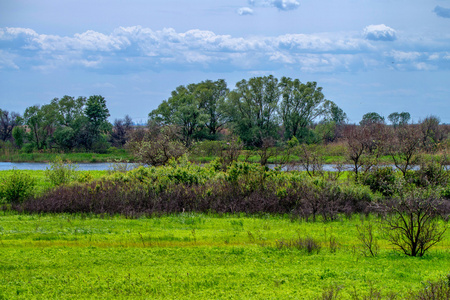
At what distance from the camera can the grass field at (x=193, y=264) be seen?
9.23m

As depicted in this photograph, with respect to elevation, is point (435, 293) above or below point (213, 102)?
below

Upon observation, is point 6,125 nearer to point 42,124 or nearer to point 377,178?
point 42,124

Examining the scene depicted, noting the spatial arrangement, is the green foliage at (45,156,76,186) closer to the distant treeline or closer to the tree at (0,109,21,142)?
the distant treeline

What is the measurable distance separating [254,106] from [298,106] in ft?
25.7

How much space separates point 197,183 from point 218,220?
6.16 m

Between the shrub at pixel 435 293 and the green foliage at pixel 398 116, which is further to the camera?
the green foliage at pixel 398 116

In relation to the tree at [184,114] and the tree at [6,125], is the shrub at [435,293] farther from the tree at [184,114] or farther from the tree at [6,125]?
the tree at [6,125]

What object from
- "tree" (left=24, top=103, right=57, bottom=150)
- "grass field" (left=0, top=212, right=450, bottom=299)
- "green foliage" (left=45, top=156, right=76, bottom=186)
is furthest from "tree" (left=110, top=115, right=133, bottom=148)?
"grass field" (left=0, top=212, right=450, bottom=299)

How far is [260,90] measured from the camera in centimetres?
7388

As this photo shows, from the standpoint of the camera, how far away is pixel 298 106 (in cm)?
7475

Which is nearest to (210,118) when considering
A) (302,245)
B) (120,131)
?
(120,131)

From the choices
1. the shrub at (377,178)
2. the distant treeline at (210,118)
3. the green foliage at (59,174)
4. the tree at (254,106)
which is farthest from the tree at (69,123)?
the shrub at (377,178)

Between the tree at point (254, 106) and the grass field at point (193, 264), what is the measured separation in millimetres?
55548

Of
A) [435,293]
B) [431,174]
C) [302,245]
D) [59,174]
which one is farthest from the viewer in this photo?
[59,174]
